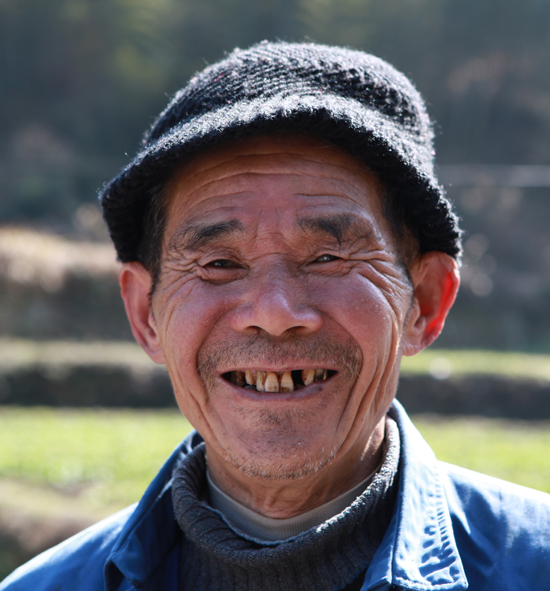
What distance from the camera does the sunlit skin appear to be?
1855mm

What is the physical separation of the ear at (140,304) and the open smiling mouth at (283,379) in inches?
17.1

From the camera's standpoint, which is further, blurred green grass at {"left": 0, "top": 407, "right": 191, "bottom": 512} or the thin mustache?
blurred green grass at {"left": 0, "top": 407, "right": 191, "bottom": 512}

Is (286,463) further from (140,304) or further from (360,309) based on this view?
(140,304)

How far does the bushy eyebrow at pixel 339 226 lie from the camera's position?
189cm

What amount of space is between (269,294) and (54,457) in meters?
6.12

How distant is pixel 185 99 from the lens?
6.55 feet

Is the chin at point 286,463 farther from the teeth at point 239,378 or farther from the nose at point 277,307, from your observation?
the nose at point 277,307

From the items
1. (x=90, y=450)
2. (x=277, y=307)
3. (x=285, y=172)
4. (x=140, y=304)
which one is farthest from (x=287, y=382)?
(x=90, y=450)

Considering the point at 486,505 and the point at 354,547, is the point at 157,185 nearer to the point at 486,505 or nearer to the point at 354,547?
the point at 354,547

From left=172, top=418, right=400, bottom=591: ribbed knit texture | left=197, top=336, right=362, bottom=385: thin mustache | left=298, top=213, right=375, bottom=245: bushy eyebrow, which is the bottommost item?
left=172, top=418, right=400, bottom=591: ribbed knit texture

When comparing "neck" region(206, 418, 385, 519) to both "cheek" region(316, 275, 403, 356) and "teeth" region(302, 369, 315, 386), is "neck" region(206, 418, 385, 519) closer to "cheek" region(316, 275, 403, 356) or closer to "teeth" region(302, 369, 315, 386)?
"teeth" region(302, 369, 315, 386)

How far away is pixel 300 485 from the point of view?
1976 mm

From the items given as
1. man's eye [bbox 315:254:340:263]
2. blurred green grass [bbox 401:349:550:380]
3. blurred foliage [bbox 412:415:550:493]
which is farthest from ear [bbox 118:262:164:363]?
blurred green grass [bbox 401:349:550:380]

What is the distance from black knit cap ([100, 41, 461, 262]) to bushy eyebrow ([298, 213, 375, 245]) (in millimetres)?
159
